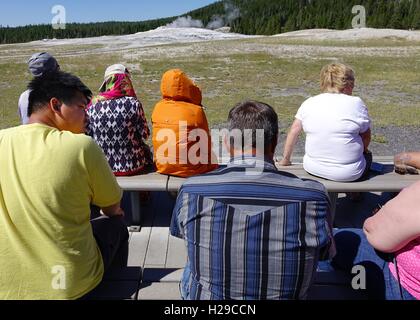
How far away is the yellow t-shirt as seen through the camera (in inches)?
72.9

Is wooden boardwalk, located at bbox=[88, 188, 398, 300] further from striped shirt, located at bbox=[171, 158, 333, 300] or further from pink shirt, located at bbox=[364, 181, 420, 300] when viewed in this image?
striped shirt, located at bbox=[171, 158, 333, 300]

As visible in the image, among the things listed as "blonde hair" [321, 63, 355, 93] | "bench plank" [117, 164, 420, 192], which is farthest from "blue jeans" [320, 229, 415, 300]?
"blonde hair" [321, 63, 355, 93]

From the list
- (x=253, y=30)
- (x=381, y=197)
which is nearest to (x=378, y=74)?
(x=381, y=197)

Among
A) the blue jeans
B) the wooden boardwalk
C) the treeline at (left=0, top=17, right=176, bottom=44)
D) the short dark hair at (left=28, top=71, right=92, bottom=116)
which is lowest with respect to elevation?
the wooden boardwalk

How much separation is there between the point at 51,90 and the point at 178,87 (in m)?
1.53

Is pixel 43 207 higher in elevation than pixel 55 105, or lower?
lower

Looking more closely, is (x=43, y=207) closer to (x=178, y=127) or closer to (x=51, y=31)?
(x=178, y=127)

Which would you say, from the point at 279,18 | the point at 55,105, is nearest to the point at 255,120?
the point at 55,105

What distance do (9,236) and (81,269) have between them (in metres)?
0.38

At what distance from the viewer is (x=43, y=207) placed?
1865 mm

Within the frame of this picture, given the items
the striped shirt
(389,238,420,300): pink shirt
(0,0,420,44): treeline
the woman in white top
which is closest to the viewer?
the striped shirt

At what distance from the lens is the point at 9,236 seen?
1876 millimetres

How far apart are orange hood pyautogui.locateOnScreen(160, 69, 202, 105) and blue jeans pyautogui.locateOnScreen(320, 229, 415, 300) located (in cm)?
171

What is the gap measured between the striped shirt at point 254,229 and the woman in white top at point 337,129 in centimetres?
169
